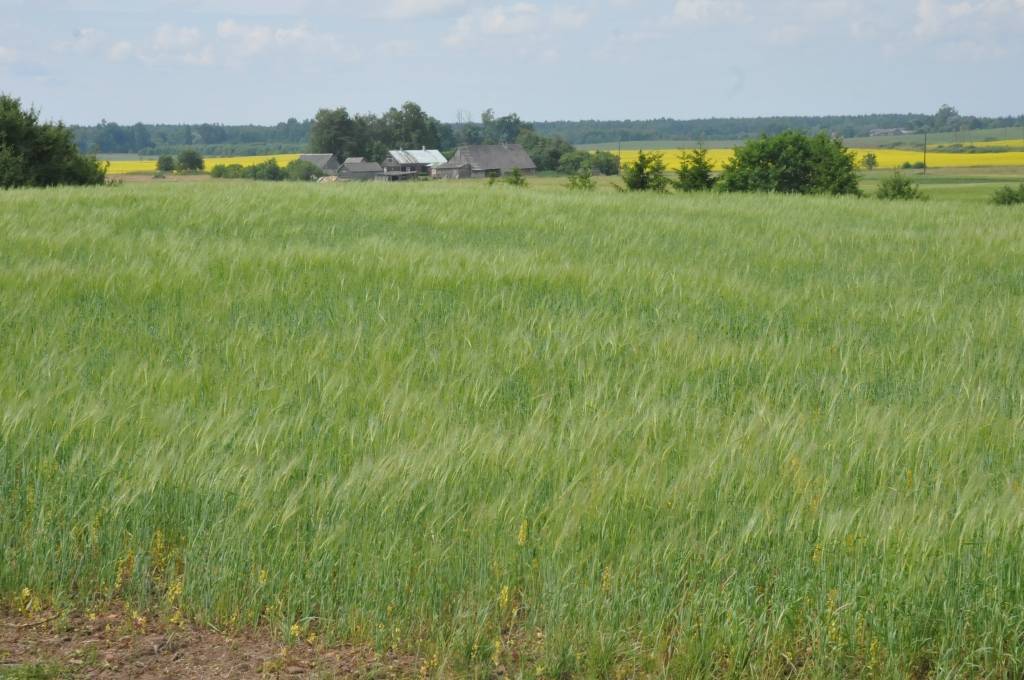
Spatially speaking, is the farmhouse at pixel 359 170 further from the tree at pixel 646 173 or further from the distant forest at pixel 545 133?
the tree at pixel 646 173

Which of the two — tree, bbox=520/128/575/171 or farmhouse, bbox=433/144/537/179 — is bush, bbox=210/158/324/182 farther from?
tree, bbox=520/128/575/171

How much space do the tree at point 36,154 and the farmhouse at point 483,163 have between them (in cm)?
5909

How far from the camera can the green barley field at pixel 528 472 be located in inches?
115

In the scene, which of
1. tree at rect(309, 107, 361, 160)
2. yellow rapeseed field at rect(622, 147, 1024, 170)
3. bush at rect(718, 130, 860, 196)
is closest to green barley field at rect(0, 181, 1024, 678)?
bush at rect(718, 130, 860, 196)

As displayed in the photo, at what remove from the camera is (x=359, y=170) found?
3585 inches

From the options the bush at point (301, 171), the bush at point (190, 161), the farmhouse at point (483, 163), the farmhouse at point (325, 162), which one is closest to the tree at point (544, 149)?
the farmhouse at point (483, 163)

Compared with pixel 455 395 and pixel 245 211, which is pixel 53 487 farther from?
pixel 245 211

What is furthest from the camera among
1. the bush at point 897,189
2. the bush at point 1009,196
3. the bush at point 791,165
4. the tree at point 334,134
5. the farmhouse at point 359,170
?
the tree at point 334,134

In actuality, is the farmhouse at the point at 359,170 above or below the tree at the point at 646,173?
above

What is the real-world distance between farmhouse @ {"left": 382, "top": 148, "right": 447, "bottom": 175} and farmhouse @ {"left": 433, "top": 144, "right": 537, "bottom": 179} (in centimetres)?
126

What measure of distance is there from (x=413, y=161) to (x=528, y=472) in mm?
94059

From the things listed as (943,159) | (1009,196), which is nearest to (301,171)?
(943,159)

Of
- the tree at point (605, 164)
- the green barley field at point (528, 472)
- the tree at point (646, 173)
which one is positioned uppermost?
the tree at point (605, 164)

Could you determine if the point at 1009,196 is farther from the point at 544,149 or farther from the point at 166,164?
the point at 544,149
